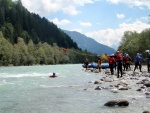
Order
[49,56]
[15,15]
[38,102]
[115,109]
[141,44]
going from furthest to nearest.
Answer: [15,15]
[49,56]
[141,44]
[38,102]
[115,109]

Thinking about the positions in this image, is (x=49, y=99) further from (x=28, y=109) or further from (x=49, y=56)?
(x=49, y=56)

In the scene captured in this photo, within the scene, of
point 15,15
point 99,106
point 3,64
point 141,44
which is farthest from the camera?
point 15,15

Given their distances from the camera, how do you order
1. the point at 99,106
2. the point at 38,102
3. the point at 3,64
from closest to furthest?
1. the point at 99,106
2. the point at 38,102
3. the point at 3,64

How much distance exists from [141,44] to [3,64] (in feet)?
175

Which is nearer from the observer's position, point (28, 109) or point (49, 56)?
point (28, 109)

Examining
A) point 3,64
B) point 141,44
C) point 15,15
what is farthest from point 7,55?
point 15,15

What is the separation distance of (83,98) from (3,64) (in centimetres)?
10174

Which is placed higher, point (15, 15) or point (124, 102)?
point (15, 15)

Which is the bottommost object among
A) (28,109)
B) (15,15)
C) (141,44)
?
(28,109)

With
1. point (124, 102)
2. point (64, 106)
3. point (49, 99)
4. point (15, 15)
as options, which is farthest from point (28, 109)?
point (15, 15)

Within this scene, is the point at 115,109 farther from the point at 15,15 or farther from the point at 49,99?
the point at 15,15

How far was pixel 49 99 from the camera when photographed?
655 inches

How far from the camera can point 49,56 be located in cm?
17388

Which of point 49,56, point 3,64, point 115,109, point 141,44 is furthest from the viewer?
point 49,56
